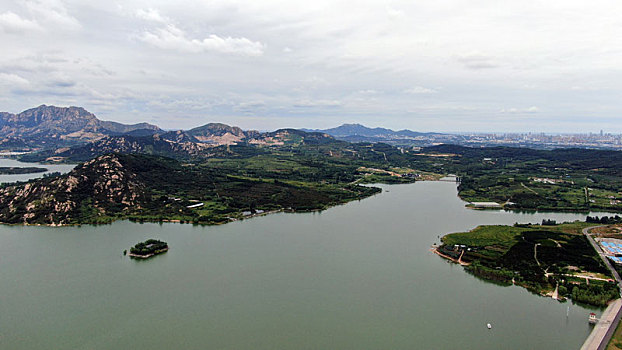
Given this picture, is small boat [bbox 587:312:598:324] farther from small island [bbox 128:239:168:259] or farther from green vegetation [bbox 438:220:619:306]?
small island [bbox 128:239:168:259]

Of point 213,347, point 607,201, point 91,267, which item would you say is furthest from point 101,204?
point 607,201

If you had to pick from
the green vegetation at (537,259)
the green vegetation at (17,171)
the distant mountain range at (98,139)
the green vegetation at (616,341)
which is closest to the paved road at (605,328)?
the green vegetation at (616,341)

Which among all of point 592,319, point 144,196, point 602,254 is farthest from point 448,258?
point 144,196

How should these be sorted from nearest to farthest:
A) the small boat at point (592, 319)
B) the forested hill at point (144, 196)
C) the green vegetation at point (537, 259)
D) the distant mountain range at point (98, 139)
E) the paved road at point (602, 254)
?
the small boat at point (592, 319)
the green vegetation at point (537, 259)
the paved road at point (602, 254)
the forested hill at point (144, 196)
the distant mountain range at point (98, 139)

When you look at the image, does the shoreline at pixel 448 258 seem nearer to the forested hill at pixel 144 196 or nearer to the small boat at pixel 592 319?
the small boat at pixel 592 319

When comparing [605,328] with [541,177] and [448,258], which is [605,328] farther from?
[541,177]

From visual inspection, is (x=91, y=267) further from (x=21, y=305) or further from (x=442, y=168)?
(x=442, y=168)
